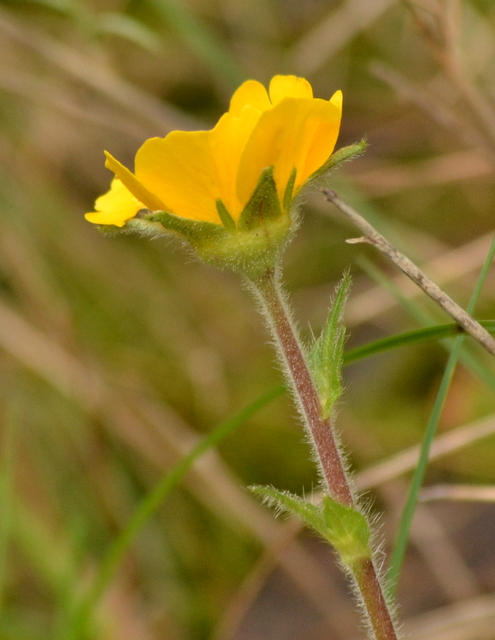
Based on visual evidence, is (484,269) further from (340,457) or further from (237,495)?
(237,495)

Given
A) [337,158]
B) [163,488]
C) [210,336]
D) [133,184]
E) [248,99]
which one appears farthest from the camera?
[210,336]

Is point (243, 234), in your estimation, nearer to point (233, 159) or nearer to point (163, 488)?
point (233, 159)

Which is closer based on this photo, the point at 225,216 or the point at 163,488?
the point at 225,216

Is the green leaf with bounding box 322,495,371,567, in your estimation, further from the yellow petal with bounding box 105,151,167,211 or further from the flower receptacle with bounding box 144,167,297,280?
the yellow petal with bounding box 105,151,167,211

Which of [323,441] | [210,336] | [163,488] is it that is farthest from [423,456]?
[210,336]

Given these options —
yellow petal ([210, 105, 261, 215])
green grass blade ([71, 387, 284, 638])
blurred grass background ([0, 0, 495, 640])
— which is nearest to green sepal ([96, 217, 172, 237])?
yellow petal ([210, 105, 261, 215])

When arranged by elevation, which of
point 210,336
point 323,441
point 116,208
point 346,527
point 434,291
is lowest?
point 346,527

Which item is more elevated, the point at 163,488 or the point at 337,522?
the point at 163,488

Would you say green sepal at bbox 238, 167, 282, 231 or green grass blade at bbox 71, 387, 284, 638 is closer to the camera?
green sepal at bbox 238, 167, 282, 231
